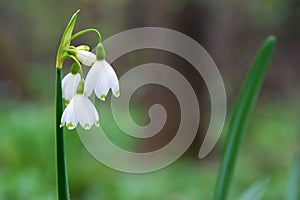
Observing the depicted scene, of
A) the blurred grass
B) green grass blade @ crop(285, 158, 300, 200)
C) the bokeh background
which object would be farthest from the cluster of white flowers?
the bokeh background

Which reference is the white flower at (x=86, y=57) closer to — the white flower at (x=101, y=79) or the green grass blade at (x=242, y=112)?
the white flower at (x=101, y=79)

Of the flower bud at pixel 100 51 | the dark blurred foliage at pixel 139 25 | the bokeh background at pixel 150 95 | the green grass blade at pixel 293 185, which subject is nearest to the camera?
the flower bud at pixel 100 51

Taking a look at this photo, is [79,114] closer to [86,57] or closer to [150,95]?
[86,57]

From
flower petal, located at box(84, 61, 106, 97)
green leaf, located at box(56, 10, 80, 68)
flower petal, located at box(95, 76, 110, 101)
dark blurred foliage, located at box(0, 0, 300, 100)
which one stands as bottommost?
flower petal, located at box(95, 76, 110, 101)

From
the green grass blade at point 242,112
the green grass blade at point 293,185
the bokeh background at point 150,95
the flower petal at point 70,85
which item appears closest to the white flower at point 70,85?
the flower petal at point 70,85

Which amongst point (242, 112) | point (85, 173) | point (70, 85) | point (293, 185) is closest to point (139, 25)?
point (85, 173)

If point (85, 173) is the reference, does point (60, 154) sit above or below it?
below

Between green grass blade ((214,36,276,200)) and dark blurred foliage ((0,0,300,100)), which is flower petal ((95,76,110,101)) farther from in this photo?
dark blurred foliage ((0,0,300,100))
